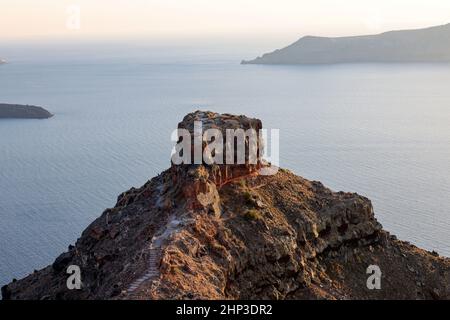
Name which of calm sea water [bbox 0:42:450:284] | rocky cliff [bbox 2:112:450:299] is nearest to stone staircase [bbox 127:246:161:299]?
rocky cliff [bbox 2:112:450:299]

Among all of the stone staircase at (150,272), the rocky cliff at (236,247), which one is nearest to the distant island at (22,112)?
the rocky cliff at (236,247)

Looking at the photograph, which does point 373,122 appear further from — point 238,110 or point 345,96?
point 345,96

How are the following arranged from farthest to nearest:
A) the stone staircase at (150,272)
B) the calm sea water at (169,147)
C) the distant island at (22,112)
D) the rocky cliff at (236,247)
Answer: the distant island at (22,112) < the calm sea water at (169,147) < the rocky cliff at (236,247) < the stone staircase at (150,272)

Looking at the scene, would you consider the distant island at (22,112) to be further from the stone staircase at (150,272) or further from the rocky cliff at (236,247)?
the stone staircase at (150,272)

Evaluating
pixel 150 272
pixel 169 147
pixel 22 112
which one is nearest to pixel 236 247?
pixel 150 272

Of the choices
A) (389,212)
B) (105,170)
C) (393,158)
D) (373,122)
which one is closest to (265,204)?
(389,212)

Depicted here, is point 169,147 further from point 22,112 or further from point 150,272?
point 150,272

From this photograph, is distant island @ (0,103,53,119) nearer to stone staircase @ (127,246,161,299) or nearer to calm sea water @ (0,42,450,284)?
calm sea water @ (0,42,450,284)
